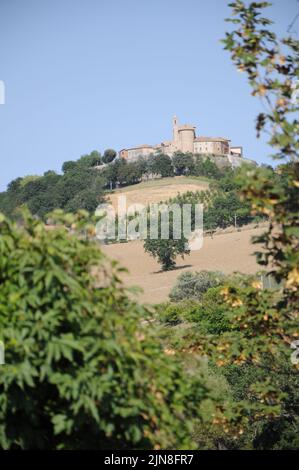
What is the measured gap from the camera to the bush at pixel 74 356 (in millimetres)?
4555

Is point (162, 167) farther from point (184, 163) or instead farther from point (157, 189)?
point (157, 189)

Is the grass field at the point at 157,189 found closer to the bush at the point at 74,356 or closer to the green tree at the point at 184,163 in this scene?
the green tree at the point at 184,163

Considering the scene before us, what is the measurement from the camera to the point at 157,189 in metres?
135

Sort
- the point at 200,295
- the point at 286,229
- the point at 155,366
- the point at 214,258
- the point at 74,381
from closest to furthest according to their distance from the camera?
1. the point at 74,381
2. the point at 155,366
3. the point at 286,229
4. the point at 200,295
5. the point at 214,258

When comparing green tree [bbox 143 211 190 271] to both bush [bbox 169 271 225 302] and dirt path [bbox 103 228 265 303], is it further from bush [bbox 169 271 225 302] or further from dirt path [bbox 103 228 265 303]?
bush [bbox 169 271 225 302]

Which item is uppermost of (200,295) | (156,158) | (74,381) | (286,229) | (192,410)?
(156,158)

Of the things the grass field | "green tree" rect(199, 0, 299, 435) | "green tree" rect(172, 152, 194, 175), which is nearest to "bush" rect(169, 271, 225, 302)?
"green tree" rect(199, 0, 299, 435)

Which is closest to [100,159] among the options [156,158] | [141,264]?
[156,158]

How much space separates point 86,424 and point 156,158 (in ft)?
497

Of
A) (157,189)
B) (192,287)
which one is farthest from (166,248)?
(157,189)

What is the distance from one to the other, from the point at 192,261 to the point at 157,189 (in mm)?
50904

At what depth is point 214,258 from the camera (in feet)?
274

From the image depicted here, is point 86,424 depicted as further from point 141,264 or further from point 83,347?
point 141,264
